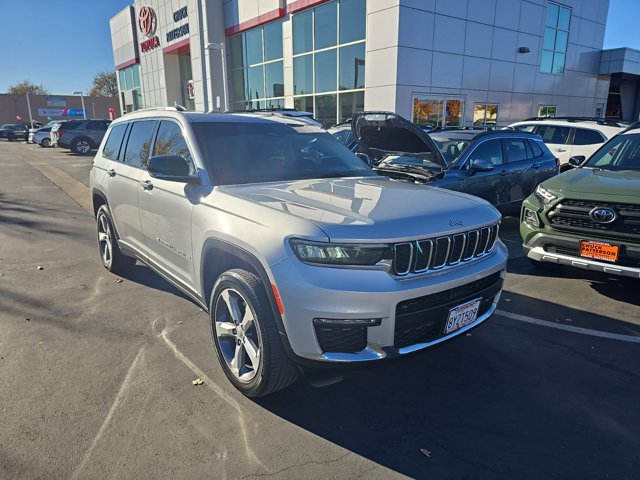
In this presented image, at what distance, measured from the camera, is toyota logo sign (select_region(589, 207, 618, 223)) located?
14.4ft

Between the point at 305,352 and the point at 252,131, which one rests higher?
the point at 252,131

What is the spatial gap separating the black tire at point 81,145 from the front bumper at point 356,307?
25.4m

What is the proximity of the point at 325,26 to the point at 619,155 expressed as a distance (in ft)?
49.7

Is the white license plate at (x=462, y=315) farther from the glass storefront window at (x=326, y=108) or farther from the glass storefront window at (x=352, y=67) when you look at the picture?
the glass storefront window at (x=326, y=108)

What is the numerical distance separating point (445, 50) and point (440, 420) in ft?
55.1

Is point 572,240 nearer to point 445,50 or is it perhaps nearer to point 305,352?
point 305,352

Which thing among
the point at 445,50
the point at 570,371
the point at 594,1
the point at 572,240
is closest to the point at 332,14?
the point at 445,50

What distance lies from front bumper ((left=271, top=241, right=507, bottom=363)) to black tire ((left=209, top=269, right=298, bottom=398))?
186mm

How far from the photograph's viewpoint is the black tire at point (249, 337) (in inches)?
104

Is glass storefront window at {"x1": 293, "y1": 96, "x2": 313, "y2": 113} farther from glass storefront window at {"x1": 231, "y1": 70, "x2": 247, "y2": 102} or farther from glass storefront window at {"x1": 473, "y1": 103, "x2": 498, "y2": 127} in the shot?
glass storefront window at {"x1": 473, "y1": 103, "x2": 498, "y2": 127}

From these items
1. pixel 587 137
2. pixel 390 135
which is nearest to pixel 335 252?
pixel 390 135

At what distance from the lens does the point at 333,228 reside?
2.46 meters

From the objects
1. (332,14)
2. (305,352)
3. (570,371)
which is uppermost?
(332,14)

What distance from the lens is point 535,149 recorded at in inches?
312
